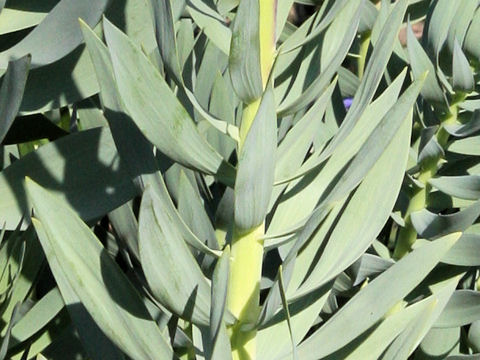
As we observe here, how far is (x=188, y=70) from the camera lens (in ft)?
1.60

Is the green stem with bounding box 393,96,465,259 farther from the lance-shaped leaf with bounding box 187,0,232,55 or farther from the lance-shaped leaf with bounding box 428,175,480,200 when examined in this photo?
the lance-shaped leaf with bounding box 187,0,232,55

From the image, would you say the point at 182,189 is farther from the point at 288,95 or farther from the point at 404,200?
the point at 404,200

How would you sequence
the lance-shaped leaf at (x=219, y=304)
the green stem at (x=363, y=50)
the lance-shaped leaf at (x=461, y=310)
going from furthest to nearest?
the green stem at (x=363, y=50) < the lance-shaped leaf at (x=461, y=310) < the lance-shaped leaf at (x=219, y=304)

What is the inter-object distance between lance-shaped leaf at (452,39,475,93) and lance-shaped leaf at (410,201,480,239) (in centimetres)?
9

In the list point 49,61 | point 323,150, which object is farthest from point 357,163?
point 49,61

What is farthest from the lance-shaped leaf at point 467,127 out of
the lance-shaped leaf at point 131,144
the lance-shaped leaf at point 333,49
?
the lance-shaped leaf at point 131,144

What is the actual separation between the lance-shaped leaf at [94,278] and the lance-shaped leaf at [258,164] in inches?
2.4

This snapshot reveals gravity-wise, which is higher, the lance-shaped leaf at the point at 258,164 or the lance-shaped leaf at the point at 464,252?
the lance-shaped leaf at the point at 258,164

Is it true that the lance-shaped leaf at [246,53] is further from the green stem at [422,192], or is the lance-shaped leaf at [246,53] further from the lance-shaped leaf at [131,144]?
the green stem at [422,192]

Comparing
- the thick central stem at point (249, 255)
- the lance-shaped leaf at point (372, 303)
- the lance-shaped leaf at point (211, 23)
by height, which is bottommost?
the lance-shaped leaf at point (372, 303)

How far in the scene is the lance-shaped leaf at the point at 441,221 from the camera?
586mm

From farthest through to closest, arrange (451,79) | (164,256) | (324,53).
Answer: (451,79) < (324,53) < (164,256)

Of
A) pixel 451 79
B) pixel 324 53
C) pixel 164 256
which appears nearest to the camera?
pixel 164 256

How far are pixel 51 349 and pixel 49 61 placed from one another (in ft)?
0.59
